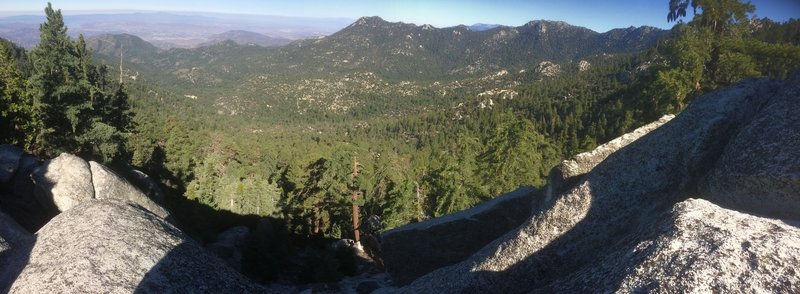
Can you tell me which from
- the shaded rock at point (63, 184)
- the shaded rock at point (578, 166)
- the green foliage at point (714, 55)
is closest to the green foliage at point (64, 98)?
the shaded rock at point (63, 184)

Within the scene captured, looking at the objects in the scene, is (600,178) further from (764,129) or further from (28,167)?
(28,167)

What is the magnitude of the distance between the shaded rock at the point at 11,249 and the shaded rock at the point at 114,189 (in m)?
5.62

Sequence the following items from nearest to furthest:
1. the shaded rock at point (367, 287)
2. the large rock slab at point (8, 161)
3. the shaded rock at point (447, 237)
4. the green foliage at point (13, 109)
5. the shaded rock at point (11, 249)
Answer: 1. the shaded rock at point (11, 249)
2. the shaded rock at point (447, 237)
3. the large rock slab at point (8, 161)
4. the shaded rock at point (367, 287)
5. the green foliage at point (13, 109)

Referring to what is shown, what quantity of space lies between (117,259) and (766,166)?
15007 millimetres

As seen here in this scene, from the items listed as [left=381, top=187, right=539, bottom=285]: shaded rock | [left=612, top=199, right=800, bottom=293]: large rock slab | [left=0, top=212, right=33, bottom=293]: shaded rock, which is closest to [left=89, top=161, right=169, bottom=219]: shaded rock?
[left=0, top=212, right=33, bottom=293]: shaded rock

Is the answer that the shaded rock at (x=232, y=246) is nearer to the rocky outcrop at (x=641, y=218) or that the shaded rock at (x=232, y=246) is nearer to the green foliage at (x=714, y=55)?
the rocky outcrop at (x=641, y=218)

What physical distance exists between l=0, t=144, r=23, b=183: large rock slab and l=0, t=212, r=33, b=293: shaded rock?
9.63 m

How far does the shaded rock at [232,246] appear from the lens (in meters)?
30.3

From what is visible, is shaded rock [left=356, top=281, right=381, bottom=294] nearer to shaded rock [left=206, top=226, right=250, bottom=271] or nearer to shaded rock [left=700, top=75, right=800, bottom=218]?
shaded rock [left=206, top=226, right=250, bottom=271]

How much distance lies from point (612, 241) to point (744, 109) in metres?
5.05

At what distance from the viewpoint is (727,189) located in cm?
870

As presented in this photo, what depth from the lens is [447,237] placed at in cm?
1752

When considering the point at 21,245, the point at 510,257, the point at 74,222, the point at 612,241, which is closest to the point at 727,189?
the point at 612,241

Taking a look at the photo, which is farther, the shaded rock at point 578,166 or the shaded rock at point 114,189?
the shaded rock at point 114,189
